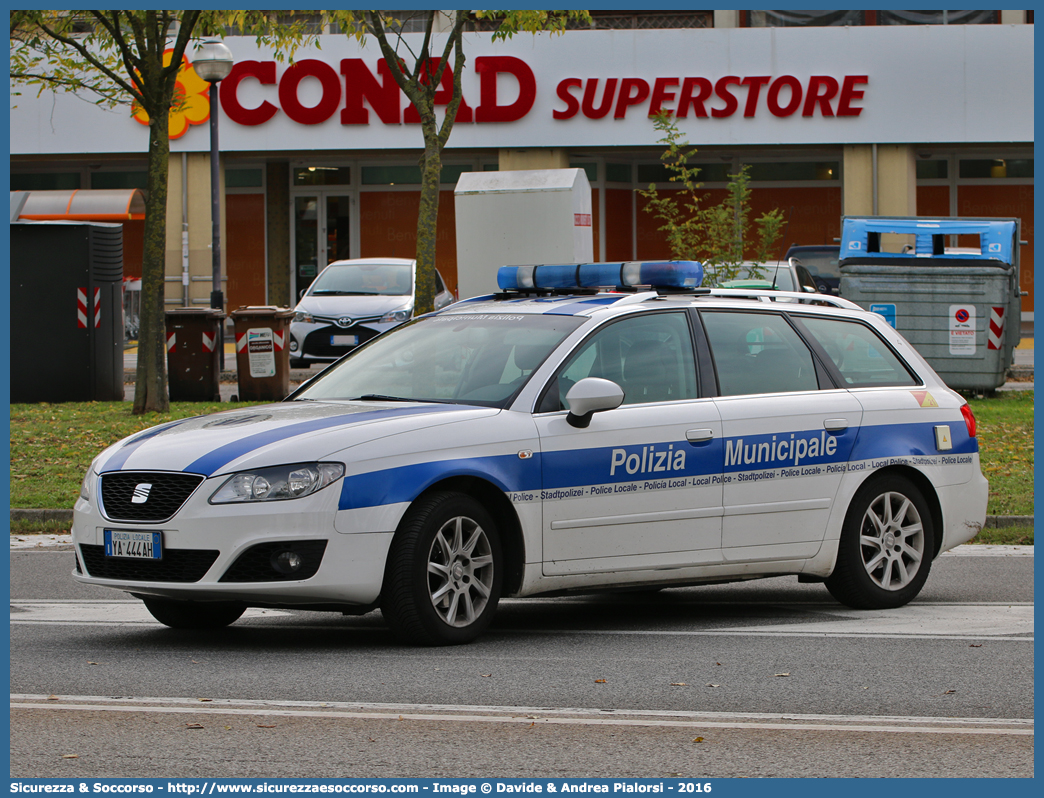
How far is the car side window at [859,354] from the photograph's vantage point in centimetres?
834

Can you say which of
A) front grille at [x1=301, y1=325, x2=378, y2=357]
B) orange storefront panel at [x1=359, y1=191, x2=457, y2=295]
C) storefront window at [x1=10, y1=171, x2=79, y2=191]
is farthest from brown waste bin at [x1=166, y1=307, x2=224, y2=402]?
storefront window at [x1=10, y1=171, x2=79, y2=191]

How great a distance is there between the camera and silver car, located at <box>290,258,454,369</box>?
22.6 metres

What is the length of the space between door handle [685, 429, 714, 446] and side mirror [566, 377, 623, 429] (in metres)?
0.51

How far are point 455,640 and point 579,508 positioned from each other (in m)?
0.85

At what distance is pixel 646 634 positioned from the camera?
293 inches

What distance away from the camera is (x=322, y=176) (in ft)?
118

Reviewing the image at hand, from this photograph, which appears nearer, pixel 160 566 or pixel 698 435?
pixel 160 566

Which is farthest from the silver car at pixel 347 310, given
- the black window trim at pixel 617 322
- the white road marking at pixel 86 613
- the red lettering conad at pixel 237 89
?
the black window trim at pixel 617 322

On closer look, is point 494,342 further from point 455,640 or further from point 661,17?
point 661,17

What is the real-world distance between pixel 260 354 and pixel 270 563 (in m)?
13.5

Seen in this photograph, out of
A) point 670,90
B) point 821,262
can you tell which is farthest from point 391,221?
point 821,262

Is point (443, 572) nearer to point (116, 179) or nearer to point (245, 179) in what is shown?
point (245, 179)

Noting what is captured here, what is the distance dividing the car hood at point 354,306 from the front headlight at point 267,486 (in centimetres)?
1620

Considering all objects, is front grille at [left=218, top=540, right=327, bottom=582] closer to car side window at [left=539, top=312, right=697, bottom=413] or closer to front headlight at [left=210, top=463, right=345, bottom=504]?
front headlight at [left=210, top=463, right=345, bottom=504]
